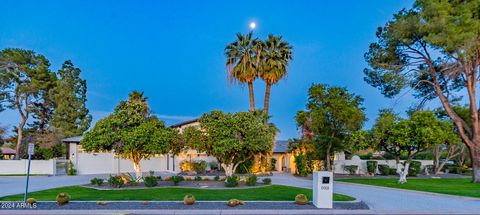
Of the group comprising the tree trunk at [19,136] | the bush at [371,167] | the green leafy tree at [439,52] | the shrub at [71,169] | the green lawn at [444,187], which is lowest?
the shrub at [71,169]

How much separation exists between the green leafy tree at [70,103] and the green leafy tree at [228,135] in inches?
1058

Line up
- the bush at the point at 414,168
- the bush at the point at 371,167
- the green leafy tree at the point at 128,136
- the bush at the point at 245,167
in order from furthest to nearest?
the bush at the point at 245,167 < the bush at the point at 371,167 < the bush at the point at 414,168 < the green leafy tree at the point at 128,136

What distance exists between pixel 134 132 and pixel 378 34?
1904 centimetres

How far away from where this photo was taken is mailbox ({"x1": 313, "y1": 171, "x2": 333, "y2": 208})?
13.5 m

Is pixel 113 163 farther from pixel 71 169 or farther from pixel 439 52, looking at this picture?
pixel 439 52

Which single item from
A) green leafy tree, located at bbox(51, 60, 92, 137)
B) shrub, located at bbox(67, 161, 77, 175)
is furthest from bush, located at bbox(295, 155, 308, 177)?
green leafy tree, located at bbox(51, 60, 92, 137)

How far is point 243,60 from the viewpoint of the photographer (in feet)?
117

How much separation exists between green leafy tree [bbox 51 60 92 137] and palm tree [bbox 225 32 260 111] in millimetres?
21260

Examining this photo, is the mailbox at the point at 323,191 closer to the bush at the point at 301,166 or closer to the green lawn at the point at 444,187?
the green lawn at the point at 444,187

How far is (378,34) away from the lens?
2944cm

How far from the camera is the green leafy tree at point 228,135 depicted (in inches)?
884

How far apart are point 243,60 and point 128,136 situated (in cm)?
1678

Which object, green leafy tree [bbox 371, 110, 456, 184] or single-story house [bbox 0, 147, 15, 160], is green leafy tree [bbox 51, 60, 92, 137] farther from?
green leafy tree [bbox 371, 110, 456, 184]

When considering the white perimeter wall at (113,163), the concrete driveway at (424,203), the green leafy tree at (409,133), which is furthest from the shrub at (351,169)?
the concrete driveway at (424,203)
